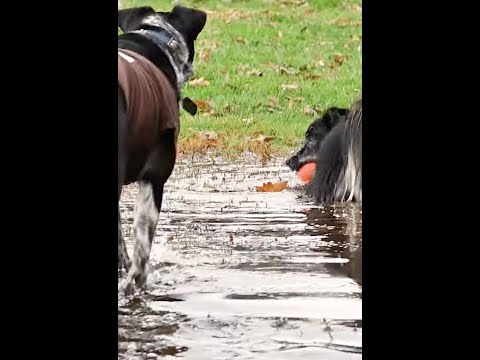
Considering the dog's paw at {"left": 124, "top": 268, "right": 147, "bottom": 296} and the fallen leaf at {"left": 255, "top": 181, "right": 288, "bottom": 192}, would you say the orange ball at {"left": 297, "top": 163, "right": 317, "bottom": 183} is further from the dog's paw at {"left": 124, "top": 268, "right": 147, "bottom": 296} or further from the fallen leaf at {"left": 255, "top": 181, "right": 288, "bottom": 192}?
the dog's paw at {"left": 124, "top": 268, "right": 147, "bottom": 296}

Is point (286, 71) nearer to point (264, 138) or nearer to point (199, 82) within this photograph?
point (264, 138)

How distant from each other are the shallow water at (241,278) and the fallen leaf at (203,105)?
0.76 feet

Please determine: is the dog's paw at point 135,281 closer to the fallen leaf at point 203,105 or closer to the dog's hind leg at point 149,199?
the dog's hind leg at point 149,199

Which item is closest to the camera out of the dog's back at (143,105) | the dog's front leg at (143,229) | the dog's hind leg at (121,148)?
the dog's hind leg at (121,148)

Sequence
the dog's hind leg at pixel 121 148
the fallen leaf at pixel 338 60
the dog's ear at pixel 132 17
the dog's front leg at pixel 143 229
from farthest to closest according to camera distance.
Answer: the fallen leaf at pixel 338 60 < the dog's ear at pixel 132 17 < the dog's front leg at pixel 143 229 < the dog's hind leg at pixel 121 148

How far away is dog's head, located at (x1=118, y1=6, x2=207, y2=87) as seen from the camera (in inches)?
141

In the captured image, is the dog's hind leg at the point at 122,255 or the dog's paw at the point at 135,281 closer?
the dog's hind leg at the point at 122,255

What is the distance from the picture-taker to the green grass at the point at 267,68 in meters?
3.71

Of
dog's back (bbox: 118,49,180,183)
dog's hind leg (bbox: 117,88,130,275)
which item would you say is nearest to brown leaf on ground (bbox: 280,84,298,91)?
dog's back (bbox: 118,49,180,183)

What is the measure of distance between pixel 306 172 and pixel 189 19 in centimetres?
97

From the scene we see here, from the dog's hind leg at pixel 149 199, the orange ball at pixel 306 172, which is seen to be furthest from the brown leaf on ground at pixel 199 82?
the orange ball at pixel 306 172
